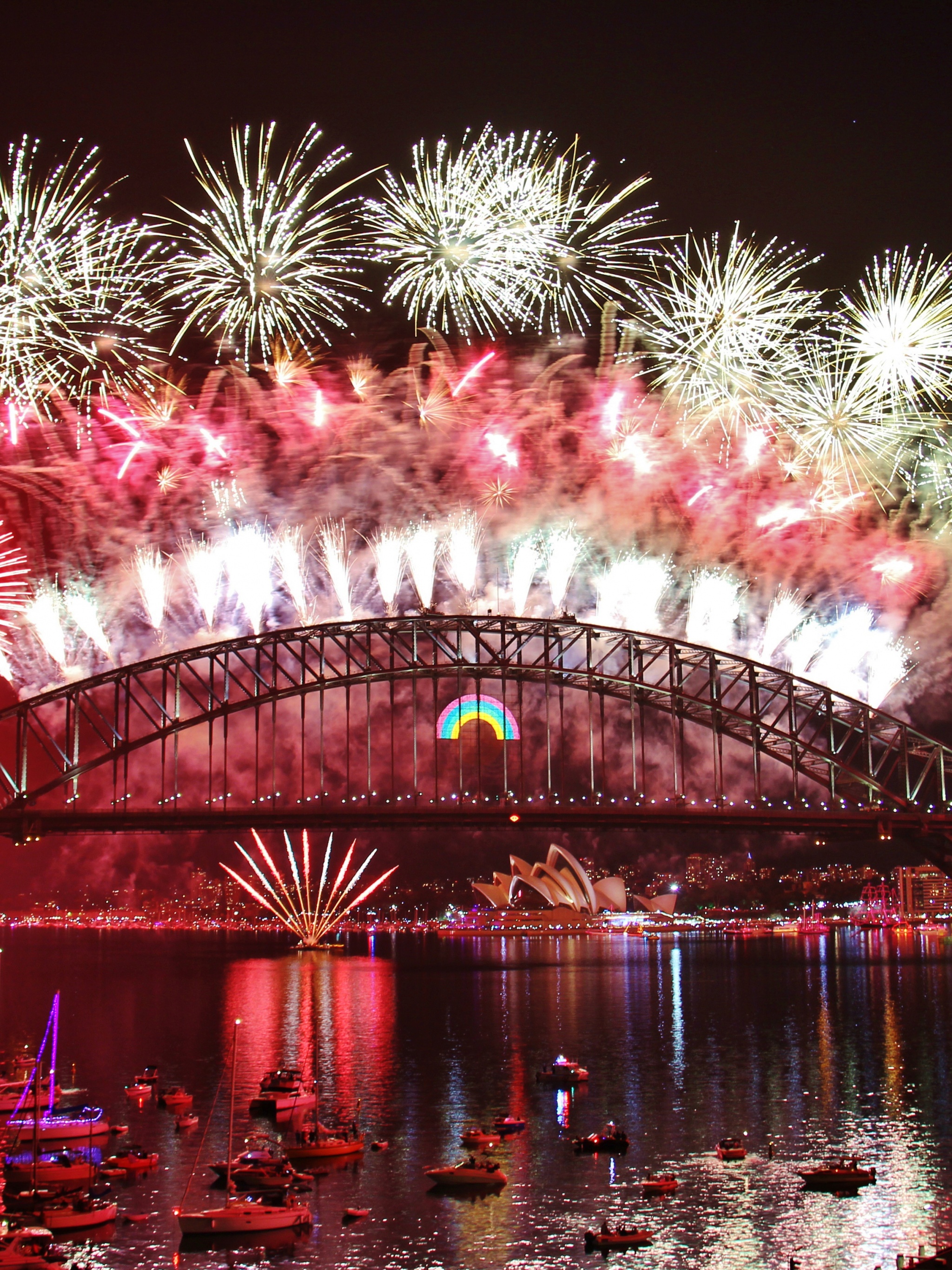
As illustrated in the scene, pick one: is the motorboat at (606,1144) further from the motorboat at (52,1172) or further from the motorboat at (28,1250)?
the motorboat at (28,1250)

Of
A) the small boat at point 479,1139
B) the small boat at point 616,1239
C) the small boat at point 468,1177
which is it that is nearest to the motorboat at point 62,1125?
the small boat at point 468,1177

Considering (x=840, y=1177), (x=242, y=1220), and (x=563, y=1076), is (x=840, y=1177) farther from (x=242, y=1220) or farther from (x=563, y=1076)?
(x=563, y=1076)

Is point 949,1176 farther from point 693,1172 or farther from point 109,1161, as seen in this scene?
point 109,1161

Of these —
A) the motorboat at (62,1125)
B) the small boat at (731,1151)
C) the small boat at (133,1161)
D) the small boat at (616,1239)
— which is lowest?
the small boat at (616,1239)

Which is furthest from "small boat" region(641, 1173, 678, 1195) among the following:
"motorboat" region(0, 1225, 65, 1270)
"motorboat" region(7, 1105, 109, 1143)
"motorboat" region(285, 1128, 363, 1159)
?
"motorboat" region(7, 1105, 109, 1143)

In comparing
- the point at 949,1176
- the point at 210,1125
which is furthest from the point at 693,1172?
the point at 210,1125

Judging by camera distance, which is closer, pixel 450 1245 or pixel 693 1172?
pixel 450 1245
